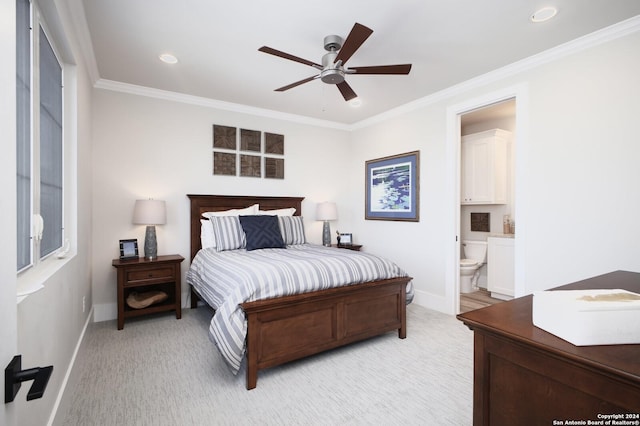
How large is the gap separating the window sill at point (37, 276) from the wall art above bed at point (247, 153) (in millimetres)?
2466

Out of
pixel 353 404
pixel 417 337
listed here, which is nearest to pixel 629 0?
pixel 417 337

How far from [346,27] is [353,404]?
276 cm

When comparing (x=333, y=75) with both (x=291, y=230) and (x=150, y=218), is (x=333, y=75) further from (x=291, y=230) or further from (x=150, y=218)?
(x=150, y=218)

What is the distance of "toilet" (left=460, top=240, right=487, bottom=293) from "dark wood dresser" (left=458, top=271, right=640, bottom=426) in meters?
3.86

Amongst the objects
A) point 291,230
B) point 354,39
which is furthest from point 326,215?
point 354,39

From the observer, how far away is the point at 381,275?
2.96 metres

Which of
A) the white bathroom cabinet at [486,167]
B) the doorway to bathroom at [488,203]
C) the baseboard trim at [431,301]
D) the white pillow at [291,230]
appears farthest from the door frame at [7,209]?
the white bathroom cabinet at [486,167]

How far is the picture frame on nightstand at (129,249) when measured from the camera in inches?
139

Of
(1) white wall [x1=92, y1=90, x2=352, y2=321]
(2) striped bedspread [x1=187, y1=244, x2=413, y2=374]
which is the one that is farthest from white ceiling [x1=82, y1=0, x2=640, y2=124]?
(2) striped bedspread [x1=187, y1=244, x2=413, y2=374]

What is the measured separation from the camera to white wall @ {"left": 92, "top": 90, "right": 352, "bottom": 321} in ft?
11.7

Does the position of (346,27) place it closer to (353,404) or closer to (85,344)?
(353,404)

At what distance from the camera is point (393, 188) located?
4.52 meters

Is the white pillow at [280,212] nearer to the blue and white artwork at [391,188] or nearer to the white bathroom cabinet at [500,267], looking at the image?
the blue and white artwork at [391,188]

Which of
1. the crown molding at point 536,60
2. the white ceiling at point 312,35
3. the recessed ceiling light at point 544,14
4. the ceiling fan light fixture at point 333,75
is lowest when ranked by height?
the ceiling fan light fixture at point 333,75
